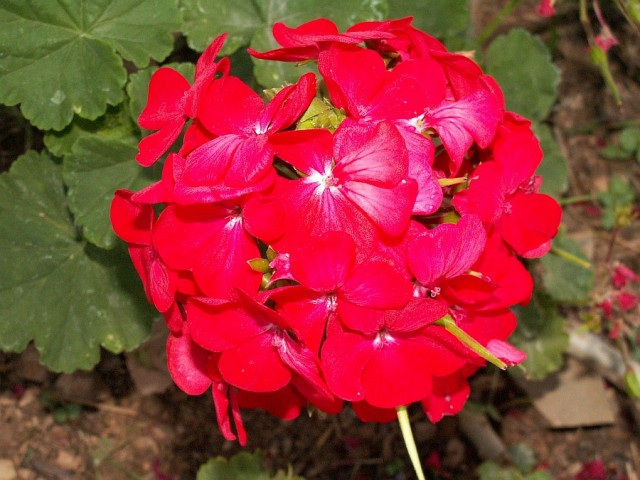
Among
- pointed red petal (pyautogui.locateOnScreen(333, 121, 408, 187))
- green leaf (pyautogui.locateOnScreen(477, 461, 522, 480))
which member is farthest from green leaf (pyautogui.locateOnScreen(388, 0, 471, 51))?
green leaf (pyautogui.locateOnScreen(477, 461, 522, 480))

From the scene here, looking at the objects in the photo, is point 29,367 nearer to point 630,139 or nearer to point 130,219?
point 130,219

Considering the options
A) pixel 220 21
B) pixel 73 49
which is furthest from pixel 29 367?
pixel 220 21

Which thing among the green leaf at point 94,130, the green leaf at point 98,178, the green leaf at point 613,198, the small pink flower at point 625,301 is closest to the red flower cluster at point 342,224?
the green leaf at point 98,178

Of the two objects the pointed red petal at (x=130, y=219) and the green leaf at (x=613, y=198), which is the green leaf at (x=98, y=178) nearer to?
the pointed red petal at (x=130, y=219)

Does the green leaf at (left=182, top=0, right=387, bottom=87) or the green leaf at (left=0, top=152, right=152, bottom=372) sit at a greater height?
the green leaf at (left=182, top=0, right=387, bottom=87)

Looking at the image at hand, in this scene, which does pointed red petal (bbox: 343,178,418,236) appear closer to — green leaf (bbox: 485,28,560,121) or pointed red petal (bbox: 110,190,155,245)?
pointed red petal (bbox: 110,190,155,245)

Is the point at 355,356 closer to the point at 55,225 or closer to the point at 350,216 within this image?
the point at 350,216
